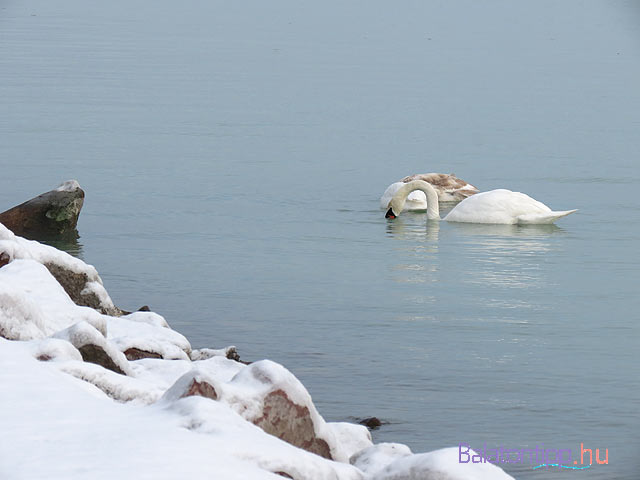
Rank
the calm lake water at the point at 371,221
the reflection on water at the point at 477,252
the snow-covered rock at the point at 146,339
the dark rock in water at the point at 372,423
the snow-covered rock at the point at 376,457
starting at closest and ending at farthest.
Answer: the snow-covered rock at the point at 376,457 → the dark rock in water at the point at 372,423 → the snow-covered rock at the point at 146,339 → the calm lake water at the point at 371,221 → the reflection on water at the point at 477,252

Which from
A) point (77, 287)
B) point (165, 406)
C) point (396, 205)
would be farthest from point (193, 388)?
point (396, 205)

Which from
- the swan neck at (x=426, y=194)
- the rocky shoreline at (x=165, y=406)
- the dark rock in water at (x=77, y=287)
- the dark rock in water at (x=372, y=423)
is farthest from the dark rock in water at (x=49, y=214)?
the dark rock in water at (x=372, y=423)

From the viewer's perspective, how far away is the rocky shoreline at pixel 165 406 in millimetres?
6523

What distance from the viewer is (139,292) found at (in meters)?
15.5

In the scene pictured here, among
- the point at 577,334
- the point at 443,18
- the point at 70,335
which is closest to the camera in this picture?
the point at 70,335

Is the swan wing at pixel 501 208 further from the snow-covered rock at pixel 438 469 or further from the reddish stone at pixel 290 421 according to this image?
the snow-covered rock at pixel 438 469

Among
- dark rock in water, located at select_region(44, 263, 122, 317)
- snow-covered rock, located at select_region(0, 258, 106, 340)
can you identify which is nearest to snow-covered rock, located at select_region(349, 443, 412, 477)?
snow-covered rock, located at select_region(0, 258, 106, 340)

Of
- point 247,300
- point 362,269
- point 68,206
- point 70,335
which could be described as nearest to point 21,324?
point 70,335

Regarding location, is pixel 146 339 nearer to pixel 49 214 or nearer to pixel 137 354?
pixel 137 354

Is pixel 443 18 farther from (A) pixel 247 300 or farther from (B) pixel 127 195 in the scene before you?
(A) pixel 247 300

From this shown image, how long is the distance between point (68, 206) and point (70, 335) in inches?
415

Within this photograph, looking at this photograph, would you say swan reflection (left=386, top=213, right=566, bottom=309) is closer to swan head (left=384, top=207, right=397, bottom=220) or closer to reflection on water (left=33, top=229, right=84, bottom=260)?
swan head (left=384, top=207, right=397, bottom=220)

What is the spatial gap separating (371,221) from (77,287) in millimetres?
9413

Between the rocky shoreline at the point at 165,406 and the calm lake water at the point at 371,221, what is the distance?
165 cm
